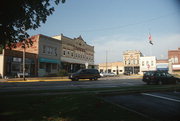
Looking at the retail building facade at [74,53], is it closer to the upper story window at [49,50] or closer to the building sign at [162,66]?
the upper story window at [49,50]

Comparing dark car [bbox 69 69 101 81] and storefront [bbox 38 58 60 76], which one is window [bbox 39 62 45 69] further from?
dark car [bbox 69 69 101 81]

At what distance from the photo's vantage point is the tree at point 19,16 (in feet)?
22.1

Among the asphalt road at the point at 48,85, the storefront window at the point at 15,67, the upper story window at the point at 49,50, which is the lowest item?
the asphalt road at the point at 48,85

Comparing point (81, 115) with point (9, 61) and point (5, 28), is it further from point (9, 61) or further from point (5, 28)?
point (9, 61)

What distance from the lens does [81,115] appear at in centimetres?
580

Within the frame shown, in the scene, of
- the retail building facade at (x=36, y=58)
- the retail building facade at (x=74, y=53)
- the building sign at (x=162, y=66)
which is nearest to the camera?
the retail building facade at (x=36, y=58)

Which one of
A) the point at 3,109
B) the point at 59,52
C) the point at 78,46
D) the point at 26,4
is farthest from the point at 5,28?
the point at 78,46

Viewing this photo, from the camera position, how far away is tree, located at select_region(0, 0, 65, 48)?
265 inches

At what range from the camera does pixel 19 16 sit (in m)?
7.26

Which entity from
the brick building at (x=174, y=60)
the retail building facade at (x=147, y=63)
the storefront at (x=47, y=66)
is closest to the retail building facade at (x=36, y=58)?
the storefront at (x=47, y=66)

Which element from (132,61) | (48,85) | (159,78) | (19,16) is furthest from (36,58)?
(132,61)

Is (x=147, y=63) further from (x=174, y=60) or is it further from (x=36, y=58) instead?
(x=36, y=58)

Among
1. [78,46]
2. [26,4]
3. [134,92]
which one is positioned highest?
[78,46]

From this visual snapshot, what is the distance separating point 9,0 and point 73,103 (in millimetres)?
4999
